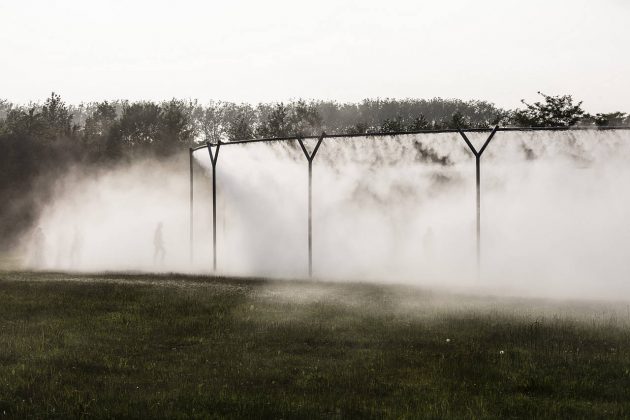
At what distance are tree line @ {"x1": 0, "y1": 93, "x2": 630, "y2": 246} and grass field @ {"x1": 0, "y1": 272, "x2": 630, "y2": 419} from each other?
23.8 meters

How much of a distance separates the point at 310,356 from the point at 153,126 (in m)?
77.2

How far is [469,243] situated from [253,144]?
10740 mm

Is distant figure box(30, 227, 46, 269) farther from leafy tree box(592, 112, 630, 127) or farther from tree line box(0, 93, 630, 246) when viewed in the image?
leafy tree box(592, 112, 630, 127)

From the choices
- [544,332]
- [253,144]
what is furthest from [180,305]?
[253,144]

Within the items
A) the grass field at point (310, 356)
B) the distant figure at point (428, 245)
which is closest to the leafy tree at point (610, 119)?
the distant figure at point (428, 245)

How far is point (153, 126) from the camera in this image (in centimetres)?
8706

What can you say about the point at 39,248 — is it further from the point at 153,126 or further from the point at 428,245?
the point at 153,126

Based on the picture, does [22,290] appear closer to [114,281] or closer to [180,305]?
[114,281]

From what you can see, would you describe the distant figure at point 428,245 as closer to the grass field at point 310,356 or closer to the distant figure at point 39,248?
the grass field at point 310,356

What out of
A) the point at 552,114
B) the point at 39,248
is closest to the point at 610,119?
the point at 552,114

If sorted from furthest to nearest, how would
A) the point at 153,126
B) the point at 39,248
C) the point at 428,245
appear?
the point at 153,126, the point at 39,248, the point at 428,245

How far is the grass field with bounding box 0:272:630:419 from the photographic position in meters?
9.91

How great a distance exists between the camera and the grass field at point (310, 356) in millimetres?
9914

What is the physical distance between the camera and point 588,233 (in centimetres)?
2986
